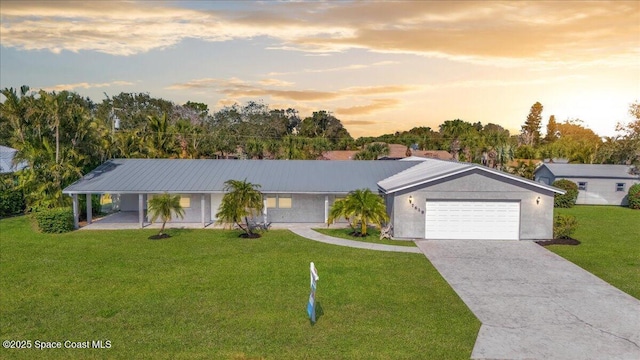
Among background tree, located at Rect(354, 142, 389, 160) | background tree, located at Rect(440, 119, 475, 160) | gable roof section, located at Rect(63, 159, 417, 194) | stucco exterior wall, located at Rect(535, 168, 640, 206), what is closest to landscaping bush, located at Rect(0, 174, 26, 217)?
gable roof section, located at Rect(63, 159, 417, 194)

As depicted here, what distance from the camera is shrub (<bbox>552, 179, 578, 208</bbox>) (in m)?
37.1

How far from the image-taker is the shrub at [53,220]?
2428cm

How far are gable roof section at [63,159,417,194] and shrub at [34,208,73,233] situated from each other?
5.37ft

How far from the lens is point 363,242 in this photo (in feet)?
72.5

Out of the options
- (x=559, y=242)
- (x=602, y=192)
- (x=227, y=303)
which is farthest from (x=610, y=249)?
(x=602, y=192)

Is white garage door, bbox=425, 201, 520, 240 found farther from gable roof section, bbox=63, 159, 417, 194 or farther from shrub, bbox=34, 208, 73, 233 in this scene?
shrub, bbox=34, 208, 73, 233

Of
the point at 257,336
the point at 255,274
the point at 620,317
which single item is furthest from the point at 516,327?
the point at 255,274

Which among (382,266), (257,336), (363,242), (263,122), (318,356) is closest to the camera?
(318,356)

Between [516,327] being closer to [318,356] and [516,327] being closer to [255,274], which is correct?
[318,356]

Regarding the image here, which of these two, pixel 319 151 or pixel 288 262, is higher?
pixel 319 151

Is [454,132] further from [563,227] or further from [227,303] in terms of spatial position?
[227,303]

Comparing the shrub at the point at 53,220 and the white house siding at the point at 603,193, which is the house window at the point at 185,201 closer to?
the shrub at the point at 53,220

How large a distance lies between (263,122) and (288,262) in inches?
2719

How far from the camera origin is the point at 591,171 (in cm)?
3978
